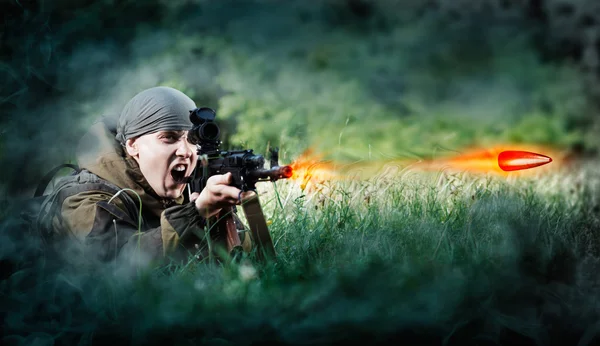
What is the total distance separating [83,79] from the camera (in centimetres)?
Answer: 115

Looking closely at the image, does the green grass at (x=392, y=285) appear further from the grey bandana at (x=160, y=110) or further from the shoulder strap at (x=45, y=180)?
the grey bandana at (x=160, y=110)

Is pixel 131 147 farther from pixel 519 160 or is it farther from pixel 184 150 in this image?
pixel 519 160

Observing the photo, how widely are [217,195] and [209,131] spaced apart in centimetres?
11

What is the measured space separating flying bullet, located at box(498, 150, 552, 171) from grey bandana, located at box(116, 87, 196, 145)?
532 mm

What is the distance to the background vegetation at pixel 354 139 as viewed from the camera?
98cm

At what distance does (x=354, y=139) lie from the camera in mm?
1104

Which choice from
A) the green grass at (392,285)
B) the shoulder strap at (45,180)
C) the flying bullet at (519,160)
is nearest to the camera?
the green grass at (392,285)

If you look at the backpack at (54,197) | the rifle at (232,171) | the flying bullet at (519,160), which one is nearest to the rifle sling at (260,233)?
the rifle at (232,171)

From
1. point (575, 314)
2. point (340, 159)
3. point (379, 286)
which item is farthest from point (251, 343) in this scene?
point (575, 314)

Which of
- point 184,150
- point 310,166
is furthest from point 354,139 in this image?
point 184,150

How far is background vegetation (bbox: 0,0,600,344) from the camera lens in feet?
3.22

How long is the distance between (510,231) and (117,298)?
587mm

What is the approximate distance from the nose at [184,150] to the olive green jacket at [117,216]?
96 millimetres

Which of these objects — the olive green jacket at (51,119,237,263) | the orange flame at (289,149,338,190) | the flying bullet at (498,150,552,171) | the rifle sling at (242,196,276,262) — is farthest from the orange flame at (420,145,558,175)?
the olive green jacket at (51,119,237,263)
